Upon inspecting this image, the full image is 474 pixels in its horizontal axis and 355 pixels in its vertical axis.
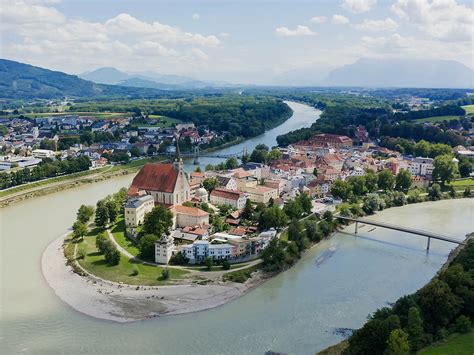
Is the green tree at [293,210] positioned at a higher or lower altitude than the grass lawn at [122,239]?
higher

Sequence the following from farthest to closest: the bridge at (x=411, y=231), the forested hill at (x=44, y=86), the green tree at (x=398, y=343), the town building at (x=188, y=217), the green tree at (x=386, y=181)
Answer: the forested hill at (x=44, y=86)
the green tree at (x=386, y=181)
the town building at (x=188, y=217)
the bridge at (x=411, y=231)
the green tree at (x=398, y=343)

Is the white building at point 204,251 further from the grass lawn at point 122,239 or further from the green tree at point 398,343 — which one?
the green tree at point 398,343

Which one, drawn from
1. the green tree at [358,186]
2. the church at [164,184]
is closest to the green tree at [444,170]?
the green tree at [358,186]

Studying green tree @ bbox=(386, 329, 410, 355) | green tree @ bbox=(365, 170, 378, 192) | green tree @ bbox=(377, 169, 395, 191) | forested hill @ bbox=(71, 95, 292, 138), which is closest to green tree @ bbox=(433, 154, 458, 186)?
green tree @ bbox=(377, 169, 395, 191)

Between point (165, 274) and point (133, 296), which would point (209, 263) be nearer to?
point (165, 274)

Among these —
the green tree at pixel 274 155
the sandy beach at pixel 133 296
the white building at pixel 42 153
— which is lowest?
the sandy beach at pixel 133 296

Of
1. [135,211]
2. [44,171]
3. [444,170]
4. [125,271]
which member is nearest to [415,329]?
[125,271]

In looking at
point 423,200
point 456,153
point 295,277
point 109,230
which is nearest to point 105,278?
point 109,230

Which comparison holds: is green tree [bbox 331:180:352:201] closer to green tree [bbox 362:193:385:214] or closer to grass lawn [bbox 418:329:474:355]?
green tree [bbox 362:193:385:214]
